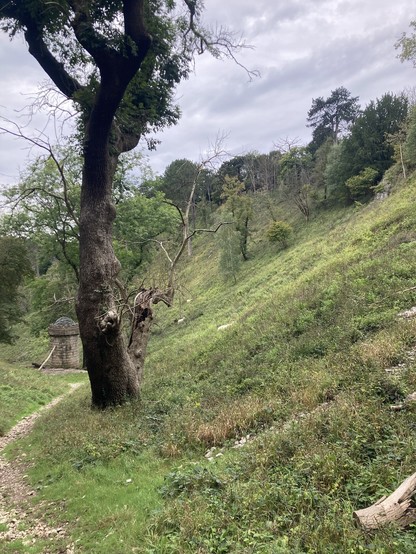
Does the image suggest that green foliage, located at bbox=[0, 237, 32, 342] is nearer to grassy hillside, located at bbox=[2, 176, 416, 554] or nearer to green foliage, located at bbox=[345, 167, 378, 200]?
grassy hillside, located at bbox=[2, 176, 416, 554]

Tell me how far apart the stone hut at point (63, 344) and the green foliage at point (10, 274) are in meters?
3.31

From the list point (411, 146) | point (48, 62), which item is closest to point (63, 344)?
point (48, 62)

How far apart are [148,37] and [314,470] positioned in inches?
336

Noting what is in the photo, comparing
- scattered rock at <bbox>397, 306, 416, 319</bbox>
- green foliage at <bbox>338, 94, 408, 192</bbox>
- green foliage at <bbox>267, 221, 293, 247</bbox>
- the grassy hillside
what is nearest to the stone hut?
the grassy hillside

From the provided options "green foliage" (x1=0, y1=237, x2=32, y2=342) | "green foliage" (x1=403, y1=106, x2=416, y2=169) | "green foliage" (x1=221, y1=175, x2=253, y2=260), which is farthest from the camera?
"green foliage" (x1=221, y1=175, x2=253, y2=260)

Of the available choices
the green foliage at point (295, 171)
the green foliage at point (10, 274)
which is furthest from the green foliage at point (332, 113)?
the green foliage at point (10, 274)

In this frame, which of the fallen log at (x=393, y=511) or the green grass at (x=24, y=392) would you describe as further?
the green grass at (x=24, y=392)

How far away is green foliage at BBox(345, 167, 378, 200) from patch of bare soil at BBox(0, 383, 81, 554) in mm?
36122

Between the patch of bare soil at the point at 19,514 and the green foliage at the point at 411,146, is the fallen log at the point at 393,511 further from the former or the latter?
the green foliage at the point at 411,146

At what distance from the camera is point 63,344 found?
23844 millimetres

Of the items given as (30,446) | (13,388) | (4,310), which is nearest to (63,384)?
(13,388)

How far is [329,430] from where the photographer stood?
491 centimetres

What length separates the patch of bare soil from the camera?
476cm

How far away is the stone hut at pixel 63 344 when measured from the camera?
23.8 meters
